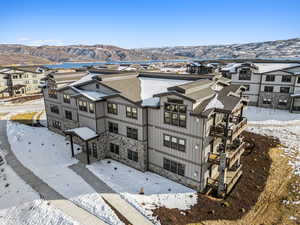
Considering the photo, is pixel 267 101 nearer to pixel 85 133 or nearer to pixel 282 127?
pixel 282 127

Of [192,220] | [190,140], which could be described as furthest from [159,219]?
[190,140]

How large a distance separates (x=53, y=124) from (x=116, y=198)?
22716mm

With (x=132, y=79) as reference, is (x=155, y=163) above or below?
below

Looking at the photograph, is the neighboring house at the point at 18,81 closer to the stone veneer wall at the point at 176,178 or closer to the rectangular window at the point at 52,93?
the rectangular window at the point at 52,93

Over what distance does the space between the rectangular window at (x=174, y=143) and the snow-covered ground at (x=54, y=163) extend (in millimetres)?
8123

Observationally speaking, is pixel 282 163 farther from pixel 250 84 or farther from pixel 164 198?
pixel 250 84

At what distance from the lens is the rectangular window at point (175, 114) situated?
18125 millimetres

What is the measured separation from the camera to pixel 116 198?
17266 mm

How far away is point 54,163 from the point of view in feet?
77.6

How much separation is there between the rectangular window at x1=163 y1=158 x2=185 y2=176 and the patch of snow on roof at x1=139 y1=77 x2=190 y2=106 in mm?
6407

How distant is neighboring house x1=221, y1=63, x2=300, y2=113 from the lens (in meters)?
40.1

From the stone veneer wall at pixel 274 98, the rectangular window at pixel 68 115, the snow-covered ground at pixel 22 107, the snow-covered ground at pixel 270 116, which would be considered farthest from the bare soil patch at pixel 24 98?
the stone veneer wall at pixel 274 98

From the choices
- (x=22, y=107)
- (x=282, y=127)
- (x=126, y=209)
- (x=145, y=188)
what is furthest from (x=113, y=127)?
(x=22, y=107)

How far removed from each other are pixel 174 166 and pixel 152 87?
9.87 meters
